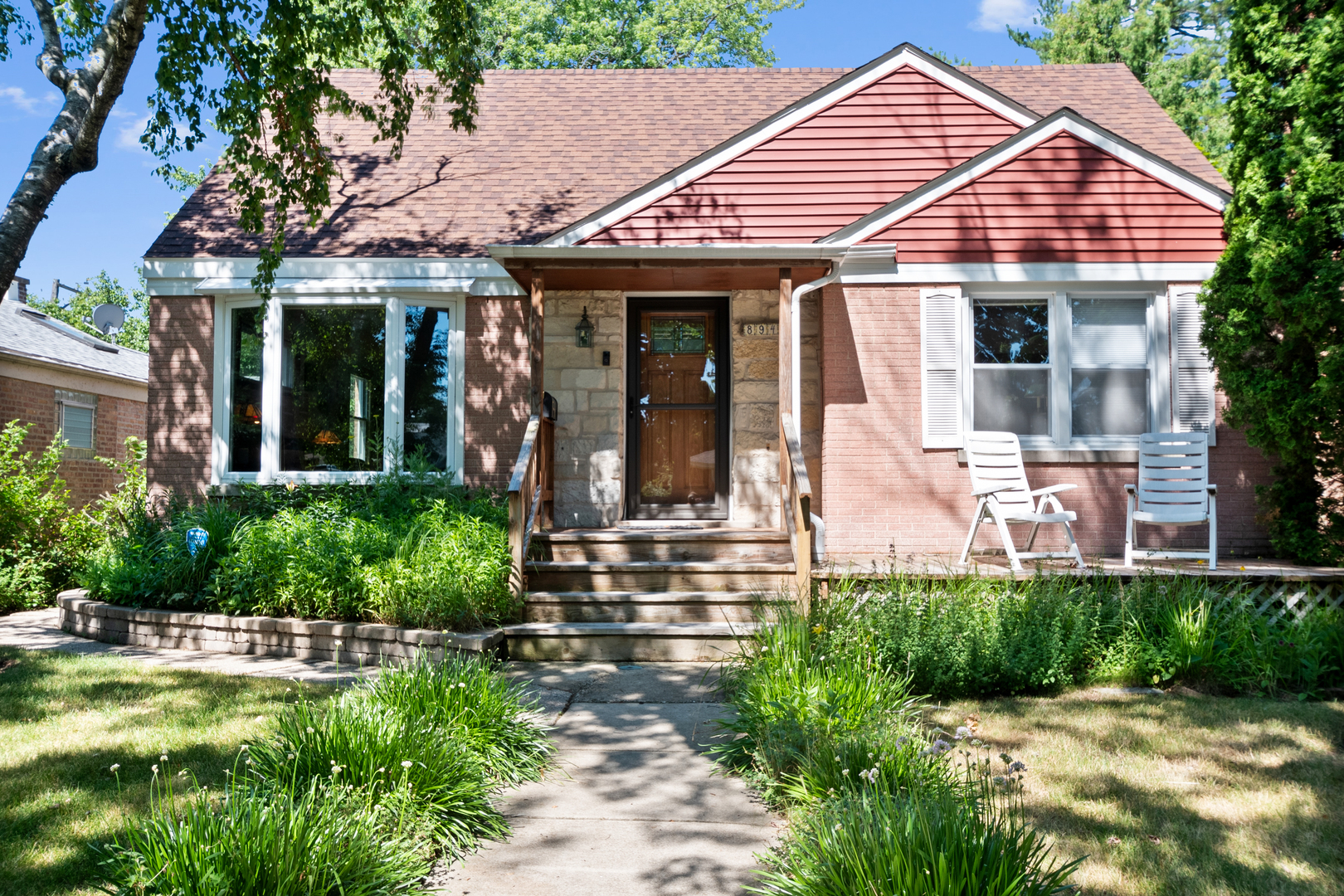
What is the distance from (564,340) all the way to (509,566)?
3222 millimetres

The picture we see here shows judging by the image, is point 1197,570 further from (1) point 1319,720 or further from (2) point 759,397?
(2) point 759,397

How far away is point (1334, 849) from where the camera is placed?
3.05 m

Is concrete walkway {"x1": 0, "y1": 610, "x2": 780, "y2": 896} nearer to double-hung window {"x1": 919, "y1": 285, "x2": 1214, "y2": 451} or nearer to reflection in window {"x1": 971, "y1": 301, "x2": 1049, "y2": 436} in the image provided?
double-hung window {"x1": 919, "y1": 285, "x2": 1214, "y2": 451}

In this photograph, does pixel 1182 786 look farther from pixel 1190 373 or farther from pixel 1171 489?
pixel 1190 373

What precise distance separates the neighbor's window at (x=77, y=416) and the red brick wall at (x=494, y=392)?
884cm

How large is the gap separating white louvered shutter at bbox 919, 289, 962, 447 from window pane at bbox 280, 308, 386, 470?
18.2ft

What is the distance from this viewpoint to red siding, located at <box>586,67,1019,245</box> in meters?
8.46

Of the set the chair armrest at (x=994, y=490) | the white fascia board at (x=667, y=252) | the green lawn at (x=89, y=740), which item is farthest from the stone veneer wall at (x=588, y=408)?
the green lawn at (x=89, y=740)

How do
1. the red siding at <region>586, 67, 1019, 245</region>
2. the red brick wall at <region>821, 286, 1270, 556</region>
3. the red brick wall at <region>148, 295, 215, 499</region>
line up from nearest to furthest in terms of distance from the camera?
the red brick wall at <region>821, 286, 1270, 556</region>, the red siding at <region>586, 67, 1019, 245</region>, the red brick wall at <region>148, 295, 215, 499</region>

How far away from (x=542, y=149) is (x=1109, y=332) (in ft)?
22.4

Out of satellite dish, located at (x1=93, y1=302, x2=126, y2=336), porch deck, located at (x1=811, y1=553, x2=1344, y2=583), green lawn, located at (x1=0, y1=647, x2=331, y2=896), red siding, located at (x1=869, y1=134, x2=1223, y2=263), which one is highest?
satellite dish, located at (x1=93, y1=302, x2=126, y2=336)

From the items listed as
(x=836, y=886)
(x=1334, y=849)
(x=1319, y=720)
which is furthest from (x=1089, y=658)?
(x=836, y=886)

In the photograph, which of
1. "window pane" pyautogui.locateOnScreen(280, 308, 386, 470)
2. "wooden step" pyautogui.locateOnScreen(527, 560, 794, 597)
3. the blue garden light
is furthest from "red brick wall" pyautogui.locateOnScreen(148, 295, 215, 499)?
"wooden step" pyautogui.locateOnScreen(527, 560, 794, 597)

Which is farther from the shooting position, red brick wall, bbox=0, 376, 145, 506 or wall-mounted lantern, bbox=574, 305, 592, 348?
red brick wall, bbox=0, 376, 145, 506
